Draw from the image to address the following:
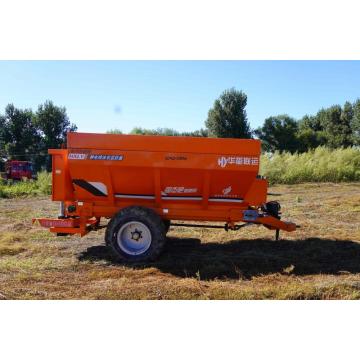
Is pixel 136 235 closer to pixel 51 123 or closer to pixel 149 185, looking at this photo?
pixel 149 185

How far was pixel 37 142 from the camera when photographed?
41.5 metres

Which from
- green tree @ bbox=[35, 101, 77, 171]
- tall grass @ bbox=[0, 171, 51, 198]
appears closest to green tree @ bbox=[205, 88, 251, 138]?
green tree @ bbox=[35, 101, 77, 171]

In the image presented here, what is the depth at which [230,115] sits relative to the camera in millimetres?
40688

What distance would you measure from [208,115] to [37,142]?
1881 centimetres

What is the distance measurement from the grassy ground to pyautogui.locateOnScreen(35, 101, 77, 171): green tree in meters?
35.3

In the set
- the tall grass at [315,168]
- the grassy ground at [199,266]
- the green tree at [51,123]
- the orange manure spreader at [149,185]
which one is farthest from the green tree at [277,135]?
the orange manure spreader at [149,185]

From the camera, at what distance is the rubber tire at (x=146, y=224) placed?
565 cm

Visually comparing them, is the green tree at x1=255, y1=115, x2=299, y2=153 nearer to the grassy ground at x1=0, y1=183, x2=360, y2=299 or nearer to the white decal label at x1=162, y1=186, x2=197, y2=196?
the grassy ground at x1=0, y1=183, x2=360, y2=299

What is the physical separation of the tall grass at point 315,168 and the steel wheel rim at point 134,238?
42.2 ft

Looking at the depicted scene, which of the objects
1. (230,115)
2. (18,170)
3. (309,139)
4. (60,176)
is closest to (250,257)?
(60,176)

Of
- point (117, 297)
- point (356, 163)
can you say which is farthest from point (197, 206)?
point (356, 163)

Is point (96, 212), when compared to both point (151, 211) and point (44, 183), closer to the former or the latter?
point (151, 211)

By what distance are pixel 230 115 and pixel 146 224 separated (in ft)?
119

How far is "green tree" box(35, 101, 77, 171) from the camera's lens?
41.9m
